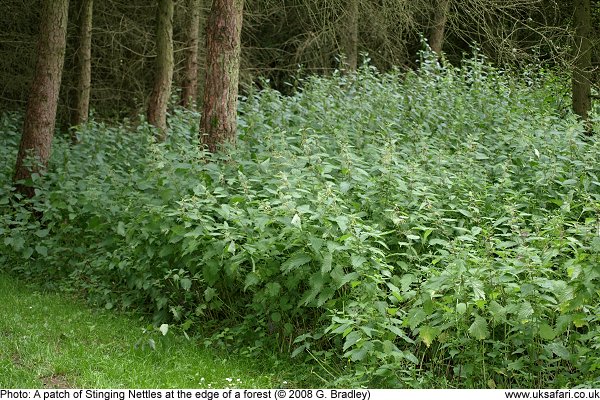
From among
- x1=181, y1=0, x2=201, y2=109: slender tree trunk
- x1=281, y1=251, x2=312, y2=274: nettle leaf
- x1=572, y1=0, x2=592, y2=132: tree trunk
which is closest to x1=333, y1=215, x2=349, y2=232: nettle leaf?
x1=281, y1=251, x2=312, y2=274: nettle leaf

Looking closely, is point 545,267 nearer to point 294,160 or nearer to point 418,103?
point 294,160

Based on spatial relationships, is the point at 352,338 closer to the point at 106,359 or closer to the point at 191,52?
the point at 106,359

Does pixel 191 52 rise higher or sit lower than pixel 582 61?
lower

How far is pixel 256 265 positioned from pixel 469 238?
193cm

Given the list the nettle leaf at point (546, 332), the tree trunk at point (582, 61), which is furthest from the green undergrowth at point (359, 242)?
the tree trunk at point (582, 61)

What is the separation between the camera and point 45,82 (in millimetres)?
12766

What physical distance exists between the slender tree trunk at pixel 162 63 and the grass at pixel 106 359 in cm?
777

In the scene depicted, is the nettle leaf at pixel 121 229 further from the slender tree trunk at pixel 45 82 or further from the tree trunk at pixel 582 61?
the tree trunk at pixel 582 61

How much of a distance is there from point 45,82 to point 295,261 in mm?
7342

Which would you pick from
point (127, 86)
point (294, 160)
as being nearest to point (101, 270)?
point (294, 160)

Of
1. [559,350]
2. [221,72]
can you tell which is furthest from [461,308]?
[221,72]

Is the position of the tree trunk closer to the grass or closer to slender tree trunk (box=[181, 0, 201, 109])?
slender tree trunk (box=[181, 0, 201, 109])

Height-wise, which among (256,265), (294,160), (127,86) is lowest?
(127,86)

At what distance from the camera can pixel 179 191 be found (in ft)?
29.3
